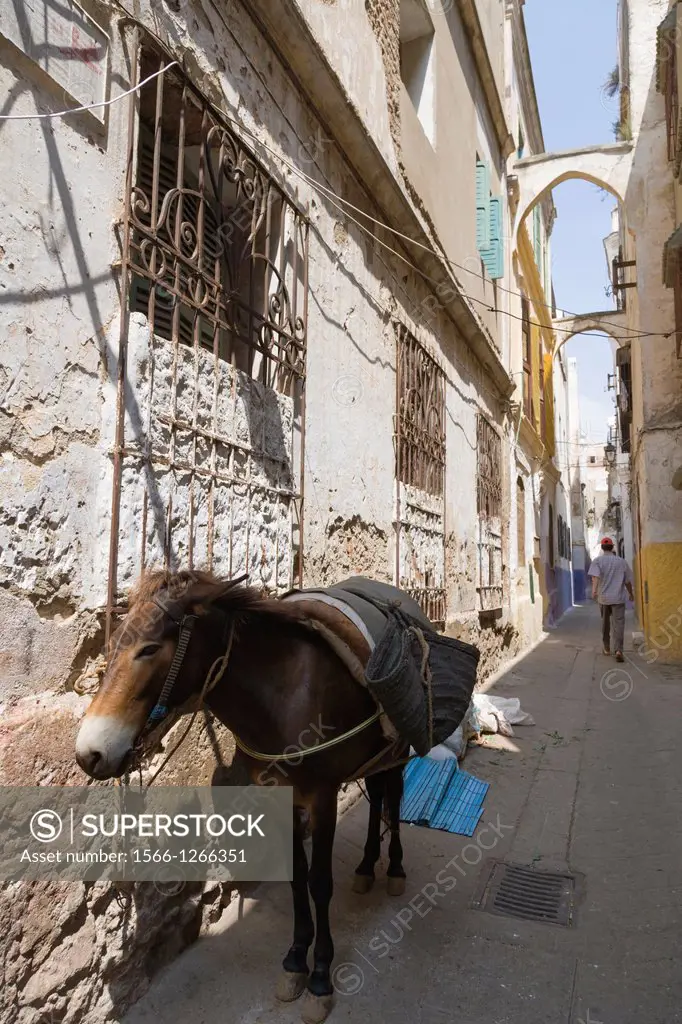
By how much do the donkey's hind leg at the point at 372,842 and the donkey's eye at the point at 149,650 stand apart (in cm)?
180

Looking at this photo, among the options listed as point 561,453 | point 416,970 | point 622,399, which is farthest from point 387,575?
point 561,453

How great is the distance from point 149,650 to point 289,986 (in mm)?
1462

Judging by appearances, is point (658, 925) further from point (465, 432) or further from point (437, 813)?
point (465, 432)

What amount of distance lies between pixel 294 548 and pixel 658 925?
8.27 ft

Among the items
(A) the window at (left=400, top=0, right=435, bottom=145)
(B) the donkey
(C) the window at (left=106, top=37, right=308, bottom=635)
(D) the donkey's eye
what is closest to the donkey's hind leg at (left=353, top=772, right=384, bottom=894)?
(B) the donkey

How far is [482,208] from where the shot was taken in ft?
Result: 32.1

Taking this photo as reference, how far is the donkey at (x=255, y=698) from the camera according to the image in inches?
78.8

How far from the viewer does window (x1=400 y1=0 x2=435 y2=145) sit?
7.52m

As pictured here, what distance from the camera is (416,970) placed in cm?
281

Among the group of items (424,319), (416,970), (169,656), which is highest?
(424,319)

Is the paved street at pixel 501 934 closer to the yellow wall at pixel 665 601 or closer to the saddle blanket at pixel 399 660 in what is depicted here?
the saddle blanket at pixel 399 660

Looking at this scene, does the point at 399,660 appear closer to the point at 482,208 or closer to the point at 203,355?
the point at 203,355

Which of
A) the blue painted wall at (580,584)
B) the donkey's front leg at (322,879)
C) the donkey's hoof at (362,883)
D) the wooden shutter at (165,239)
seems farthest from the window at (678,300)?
the blue painted wall at (580,584)

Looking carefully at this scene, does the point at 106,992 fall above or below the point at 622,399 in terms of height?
below
